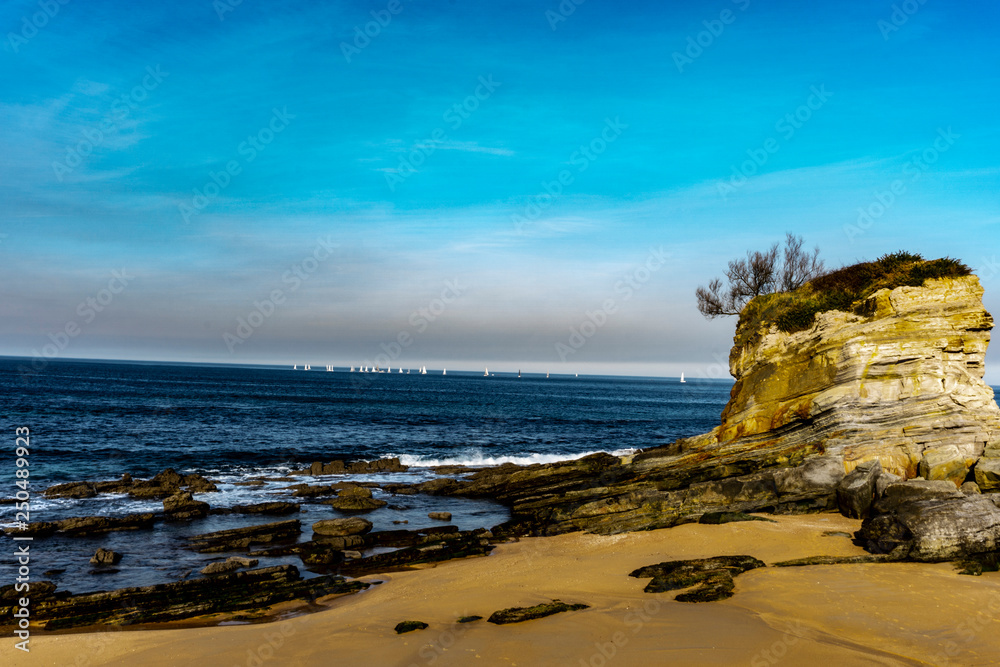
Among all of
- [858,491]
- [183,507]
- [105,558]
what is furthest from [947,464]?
[183,507]

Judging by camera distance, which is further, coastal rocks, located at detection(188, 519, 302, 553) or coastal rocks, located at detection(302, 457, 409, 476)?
coastal rocks, located at detection(302, 457, 409, 476)

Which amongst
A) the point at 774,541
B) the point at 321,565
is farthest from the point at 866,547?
the point at 321,565

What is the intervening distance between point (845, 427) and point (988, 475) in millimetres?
4155

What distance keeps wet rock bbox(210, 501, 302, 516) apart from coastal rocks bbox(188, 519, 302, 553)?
273 centimetres

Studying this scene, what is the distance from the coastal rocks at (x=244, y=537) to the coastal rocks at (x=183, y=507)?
11.2 feet

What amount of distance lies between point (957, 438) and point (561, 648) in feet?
59.1

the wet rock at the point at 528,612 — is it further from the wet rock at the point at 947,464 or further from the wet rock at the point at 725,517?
the wet rock at the point at 947,464

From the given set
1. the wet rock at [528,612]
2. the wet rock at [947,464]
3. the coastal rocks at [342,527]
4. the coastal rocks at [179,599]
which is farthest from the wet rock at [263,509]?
the wet rock at [947,464]

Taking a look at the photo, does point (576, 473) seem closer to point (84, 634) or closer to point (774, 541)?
point (774, 541)

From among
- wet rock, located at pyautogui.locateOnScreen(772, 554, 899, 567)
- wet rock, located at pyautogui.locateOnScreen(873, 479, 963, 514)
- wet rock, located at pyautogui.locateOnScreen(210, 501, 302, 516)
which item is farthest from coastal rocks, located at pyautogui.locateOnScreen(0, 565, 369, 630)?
wet rock, located at pyautogui.locateOnScreen(873, 479, 963, 514)

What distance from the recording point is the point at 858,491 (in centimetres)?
1756

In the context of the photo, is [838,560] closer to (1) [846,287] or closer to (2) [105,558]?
(1) [846,287]

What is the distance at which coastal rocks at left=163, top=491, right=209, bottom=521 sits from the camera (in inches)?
916

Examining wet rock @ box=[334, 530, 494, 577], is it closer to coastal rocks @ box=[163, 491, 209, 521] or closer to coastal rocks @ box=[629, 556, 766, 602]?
coastal rocks @ box=[629, 556, 766, 602]
